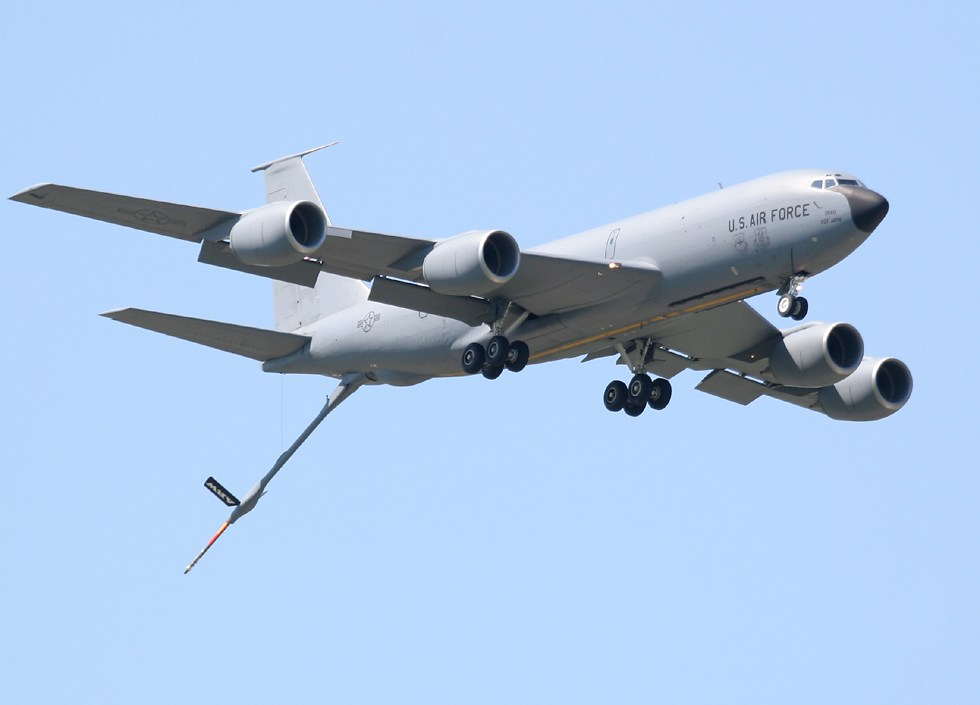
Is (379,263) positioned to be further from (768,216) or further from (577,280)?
(768,216)

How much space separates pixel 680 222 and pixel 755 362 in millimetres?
7277

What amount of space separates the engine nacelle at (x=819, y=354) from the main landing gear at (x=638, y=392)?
3.13 m

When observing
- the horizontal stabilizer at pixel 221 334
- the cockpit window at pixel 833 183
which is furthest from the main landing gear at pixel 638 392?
the horizontal stabilizer at pixel 221 334

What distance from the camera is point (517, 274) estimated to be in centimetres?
4256

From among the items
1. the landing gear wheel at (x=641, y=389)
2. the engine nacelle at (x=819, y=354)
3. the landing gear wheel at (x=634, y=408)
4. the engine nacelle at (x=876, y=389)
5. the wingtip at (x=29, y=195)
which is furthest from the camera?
the engine nacelle at (x=876, y=389)

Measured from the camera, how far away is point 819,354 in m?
46.4

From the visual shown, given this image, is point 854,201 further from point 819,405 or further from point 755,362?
point 819,405

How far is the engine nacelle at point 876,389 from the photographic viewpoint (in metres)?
49.4

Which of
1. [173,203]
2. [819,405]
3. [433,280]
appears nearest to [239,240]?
[173,203]

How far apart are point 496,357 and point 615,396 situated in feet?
14.3

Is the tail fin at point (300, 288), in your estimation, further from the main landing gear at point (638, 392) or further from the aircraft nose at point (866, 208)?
the aircraft nose at point (866, 208)

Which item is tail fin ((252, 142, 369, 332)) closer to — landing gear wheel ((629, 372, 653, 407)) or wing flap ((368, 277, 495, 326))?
wing flap ((368, 277, 495, 326))

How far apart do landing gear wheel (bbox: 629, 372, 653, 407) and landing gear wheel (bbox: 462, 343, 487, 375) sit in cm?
441

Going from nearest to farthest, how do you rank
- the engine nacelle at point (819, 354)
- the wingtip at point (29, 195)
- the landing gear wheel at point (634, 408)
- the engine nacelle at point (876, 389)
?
the wingtip at point (29, 195) < the landing gear wheel at point (634, 408) < the engine nacelle at point (819, 354) < the engine nacelle at point (876, 389)
